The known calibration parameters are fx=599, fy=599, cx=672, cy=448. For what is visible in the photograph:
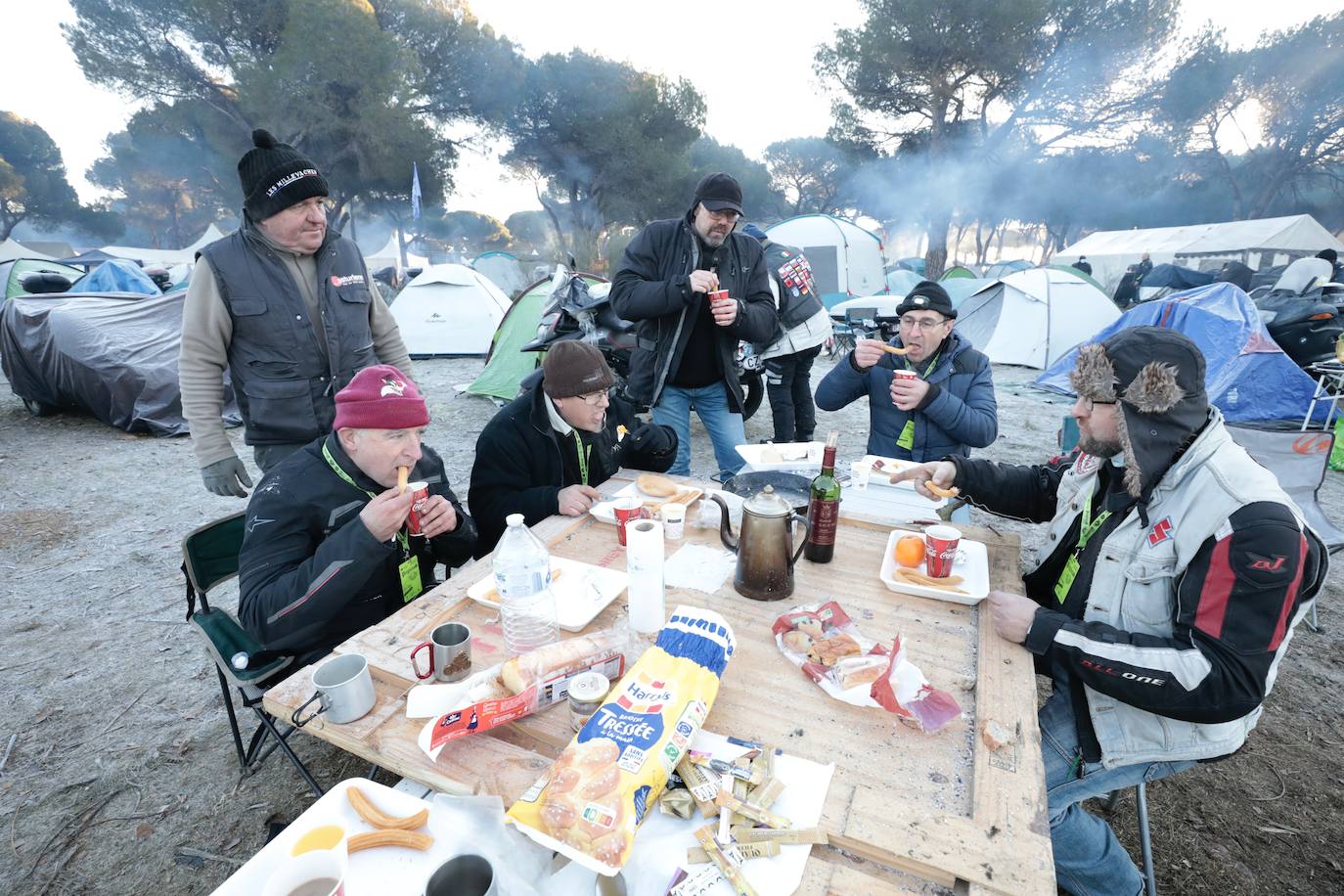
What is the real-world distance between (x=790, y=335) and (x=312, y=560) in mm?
4503

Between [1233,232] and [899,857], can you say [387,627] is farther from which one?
[1233,232]

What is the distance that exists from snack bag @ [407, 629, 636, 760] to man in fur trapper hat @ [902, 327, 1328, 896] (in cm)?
111

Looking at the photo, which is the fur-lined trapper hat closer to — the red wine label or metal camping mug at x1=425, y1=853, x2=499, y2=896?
the red wine label

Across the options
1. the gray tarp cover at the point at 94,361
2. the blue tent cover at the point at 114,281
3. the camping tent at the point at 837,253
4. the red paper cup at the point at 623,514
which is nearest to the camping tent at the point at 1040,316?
the camping tent at the point at 837,253

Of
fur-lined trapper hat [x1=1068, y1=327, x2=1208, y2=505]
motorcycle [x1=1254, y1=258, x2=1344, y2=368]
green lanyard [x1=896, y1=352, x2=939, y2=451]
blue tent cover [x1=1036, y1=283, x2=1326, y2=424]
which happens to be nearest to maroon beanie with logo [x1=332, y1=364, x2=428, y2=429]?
fur-lined trapper hat [x1=1068, y1=327, x2=1208, y2=505]

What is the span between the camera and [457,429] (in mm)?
7488

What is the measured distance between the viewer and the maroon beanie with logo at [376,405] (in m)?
1.92

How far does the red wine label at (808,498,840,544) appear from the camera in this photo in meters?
2.01

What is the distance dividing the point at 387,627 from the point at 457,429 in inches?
242

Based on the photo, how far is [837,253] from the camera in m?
15.3

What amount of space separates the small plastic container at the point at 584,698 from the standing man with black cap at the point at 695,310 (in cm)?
245

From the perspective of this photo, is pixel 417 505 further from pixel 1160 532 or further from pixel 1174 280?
pixel 1174 280

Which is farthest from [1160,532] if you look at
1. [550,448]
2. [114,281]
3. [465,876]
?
[114,281]

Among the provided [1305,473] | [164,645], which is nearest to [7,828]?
[164,645]
